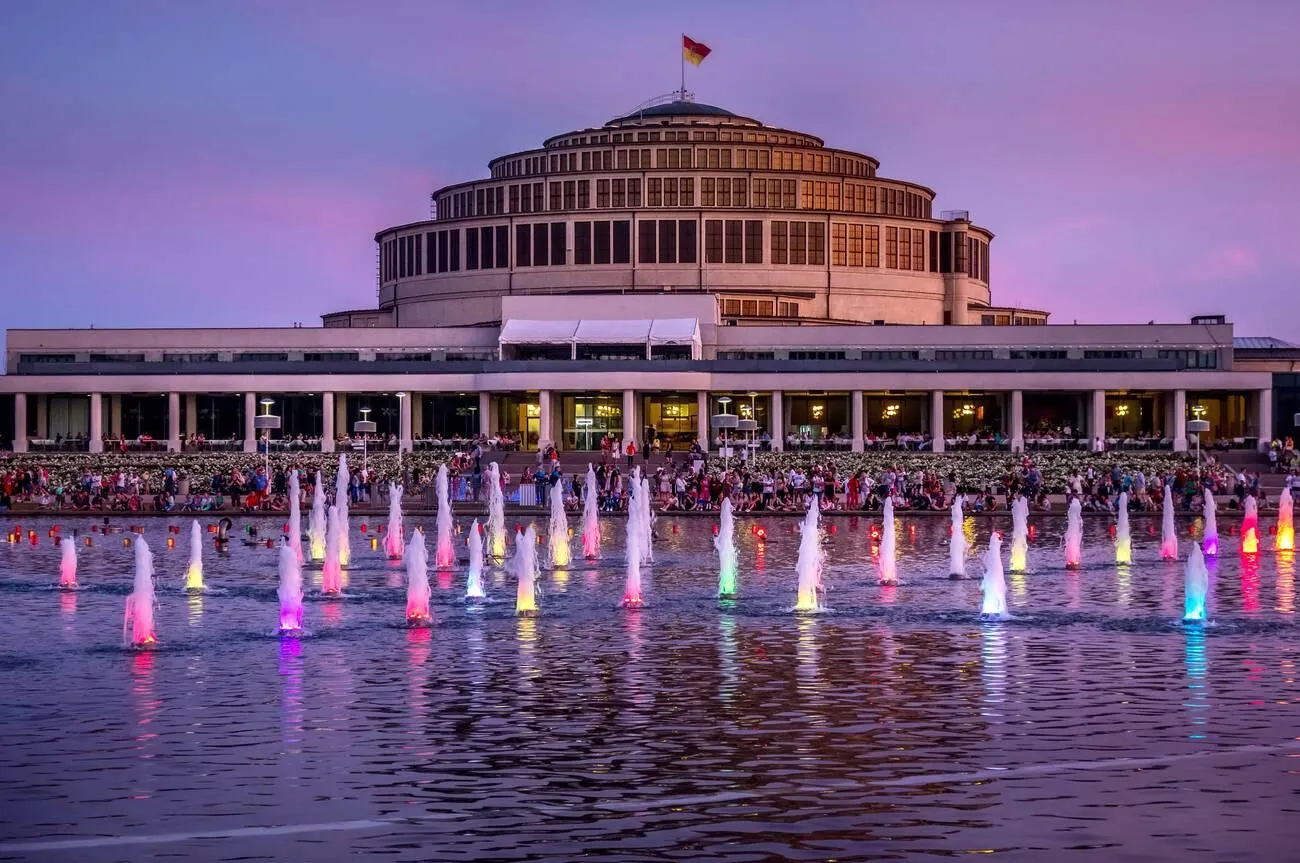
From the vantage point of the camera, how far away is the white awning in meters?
102

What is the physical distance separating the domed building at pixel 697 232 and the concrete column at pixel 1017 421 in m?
19.9

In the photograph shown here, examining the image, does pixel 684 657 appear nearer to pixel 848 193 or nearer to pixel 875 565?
pixel 875 565

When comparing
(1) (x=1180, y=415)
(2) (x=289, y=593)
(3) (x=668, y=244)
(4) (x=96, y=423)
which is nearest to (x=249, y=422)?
(4) (x=96, y=423)

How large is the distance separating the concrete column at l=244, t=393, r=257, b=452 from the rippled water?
5940 cm

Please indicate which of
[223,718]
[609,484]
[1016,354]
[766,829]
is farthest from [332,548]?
[1016,354]

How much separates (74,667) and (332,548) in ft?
42.2

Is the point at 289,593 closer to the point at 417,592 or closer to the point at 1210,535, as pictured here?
the point at 417,592

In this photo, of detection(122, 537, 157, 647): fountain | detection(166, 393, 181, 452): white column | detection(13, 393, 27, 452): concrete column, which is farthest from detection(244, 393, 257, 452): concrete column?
detection(122, 537, 157, 647): fountain

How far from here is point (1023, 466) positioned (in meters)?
77.1

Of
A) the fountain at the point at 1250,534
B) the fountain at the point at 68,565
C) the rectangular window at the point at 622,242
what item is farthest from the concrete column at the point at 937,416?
the fountain at the point at 68,565

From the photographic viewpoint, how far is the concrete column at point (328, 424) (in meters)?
95.7

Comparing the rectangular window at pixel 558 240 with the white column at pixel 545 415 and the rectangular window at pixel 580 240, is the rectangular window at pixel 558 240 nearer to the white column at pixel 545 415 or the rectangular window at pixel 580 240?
the rectangular window at pixel 580 240

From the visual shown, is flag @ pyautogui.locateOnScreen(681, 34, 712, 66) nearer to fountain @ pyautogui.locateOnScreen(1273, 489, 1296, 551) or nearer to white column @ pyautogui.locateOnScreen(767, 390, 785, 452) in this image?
white column @ pyautogui.locateOnScreen(767, 390, 785, 452)

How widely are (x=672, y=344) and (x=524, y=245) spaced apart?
19.6 m
